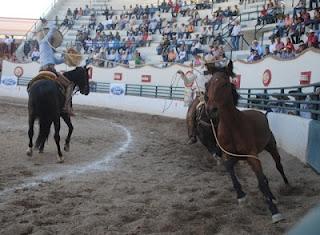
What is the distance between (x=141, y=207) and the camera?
647 centimetres

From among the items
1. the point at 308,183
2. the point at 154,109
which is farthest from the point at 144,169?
the point at 154,109

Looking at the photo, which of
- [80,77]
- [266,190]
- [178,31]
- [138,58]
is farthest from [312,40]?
[178,31]

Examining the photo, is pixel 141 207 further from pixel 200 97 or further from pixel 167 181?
pixel 200 97

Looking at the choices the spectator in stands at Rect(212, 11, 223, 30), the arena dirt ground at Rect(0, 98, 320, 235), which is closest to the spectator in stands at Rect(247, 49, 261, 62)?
the arena dirt ground at Rect(0, 98, 320, 235)

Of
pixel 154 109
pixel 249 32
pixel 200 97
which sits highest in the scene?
pixel 249 32

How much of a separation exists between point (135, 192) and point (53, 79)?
4.14 meters

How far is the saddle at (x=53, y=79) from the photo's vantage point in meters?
10.4

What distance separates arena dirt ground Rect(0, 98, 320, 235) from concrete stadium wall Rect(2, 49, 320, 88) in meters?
4.05

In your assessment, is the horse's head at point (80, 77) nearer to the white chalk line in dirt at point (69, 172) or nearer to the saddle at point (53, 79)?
the saddle at point (53, 79)

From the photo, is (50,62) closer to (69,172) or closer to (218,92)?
(69,172)

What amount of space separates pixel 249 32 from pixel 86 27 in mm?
18319

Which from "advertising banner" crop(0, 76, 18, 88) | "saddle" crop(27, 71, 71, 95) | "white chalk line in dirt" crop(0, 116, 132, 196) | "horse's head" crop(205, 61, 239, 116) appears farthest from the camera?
"advertising banner" crop(0, 76, 18, 88)

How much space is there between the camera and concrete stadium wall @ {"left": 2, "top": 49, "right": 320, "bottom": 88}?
14305mm

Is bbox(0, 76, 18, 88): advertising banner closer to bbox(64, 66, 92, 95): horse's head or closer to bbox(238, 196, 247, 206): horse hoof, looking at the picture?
bbox(64, 66, 92, 95): horse's head
